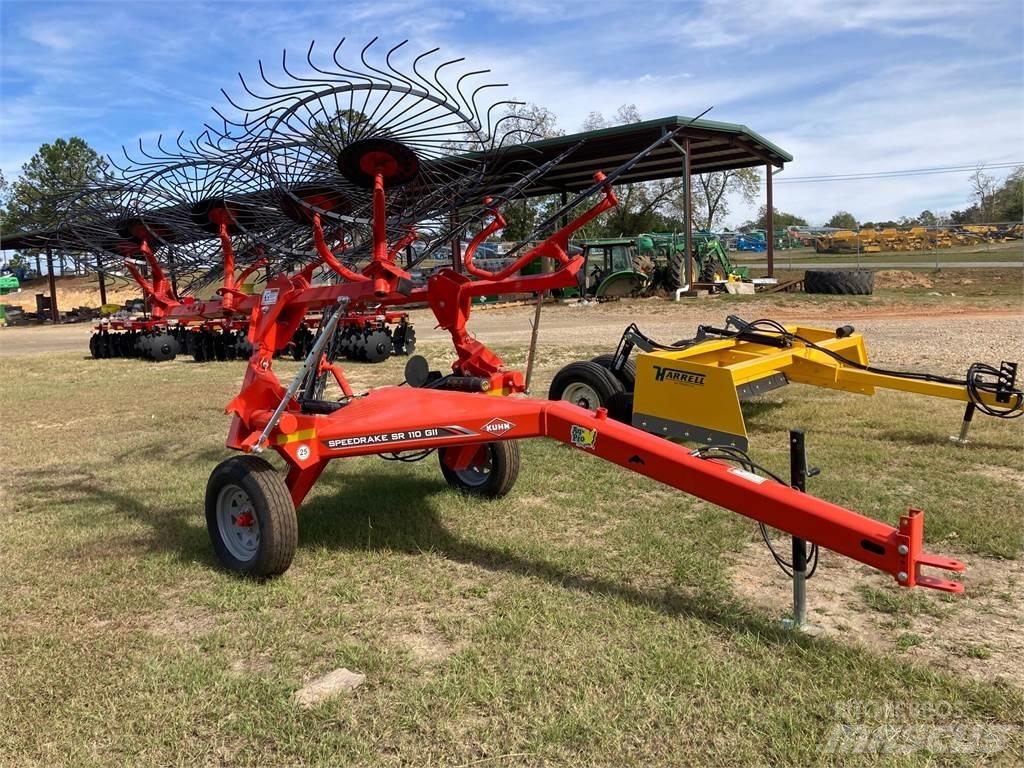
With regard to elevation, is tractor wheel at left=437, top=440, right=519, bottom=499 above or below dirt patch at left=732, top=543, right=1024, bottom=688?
above

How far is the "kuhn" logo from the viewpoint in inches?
157

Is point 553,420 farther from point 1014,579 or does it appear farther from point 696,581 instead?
point 1014,579

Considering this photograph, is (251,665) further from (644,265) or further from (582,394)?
(644,265)

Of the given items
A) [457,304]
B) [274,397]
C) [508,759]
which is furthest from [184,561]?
[508,759]

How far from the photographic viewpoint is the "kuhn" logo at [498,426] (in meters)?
3.98

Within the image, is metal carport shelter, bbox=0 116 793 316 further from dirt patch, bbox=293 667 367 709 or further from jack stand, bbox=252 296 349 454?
dirt patch, bbox=293 667 367 709

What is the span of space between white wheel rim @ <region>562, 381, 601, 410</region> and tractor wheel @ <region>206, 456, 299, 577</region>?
136 inches

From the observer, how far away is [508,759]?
2.60m

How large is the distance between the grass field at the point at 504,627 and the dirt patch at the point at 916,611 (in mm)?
14

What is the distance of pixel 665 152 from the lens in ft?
75.3

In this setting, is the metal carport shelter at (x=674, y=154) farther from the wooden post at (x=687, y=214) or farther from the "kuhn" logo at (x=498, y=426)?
the "kuhn" logo at (x=498, y=426)

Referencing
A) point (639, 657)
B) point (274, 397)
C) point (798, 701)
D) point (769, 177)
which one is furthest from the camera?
point (769, 177)

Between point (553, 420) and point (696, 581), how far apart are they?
1.07 meters

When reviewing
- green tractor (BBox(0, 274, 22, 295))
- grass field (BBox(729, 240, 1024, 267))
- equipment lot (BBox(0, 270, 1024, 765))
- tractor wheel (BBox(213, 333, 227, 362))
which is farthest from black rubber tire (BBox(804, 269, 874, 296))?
green tractor (BBox(0, 274, 22, 295))
